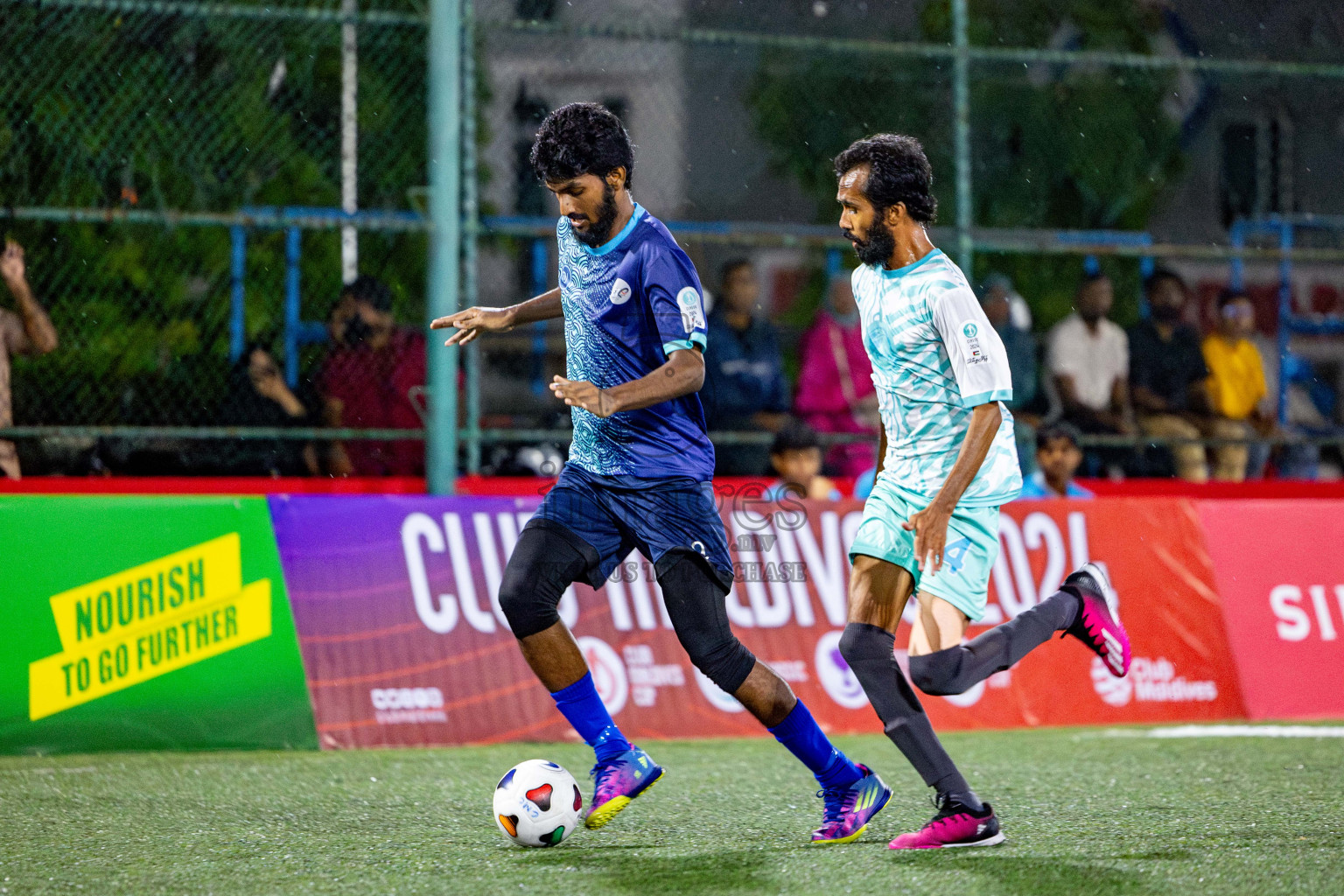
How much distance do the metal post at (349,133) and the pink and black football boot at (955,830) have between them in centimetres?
521

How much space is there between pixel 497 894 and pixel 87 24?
5.99 metres

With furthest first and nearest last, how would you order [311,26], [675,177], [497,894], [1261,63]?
[675,177] < [1261,63] < [311,26] < [497,894]

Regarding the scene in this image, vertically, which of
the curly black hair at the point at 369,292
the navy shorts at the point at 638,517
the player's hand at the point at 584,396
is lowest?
the navy shorts at the point at 638,517

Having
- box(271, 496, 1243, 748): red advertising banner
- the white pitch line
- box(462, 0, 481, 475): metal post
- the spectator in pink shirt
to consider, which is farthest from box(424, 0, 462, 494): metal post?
the white pitch line

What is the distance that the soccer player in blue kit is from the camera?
4.79 metres

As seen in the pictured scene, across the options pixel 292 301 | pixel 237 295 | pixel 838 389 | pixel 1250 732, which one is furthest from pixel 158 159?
pixel 1250 732

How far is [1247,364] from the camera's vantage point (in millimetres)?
11008

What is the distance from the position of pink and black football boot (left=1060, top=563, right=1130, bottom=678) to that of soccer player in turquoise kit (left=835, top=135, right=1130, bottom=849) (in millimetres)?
423

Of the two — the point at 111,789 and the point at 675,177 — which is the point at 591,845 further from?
the point at 675,177

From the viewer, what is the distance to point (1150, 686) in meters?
8.46

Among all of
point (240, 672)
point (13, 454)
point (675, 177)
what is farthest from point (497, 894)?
point (675, 177)

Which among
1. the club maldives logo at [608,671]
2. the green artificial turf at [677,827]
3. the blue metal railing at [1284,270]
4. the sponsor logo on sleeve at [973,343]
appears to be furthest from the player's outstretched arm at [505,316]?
the blue metal railing at [1284,270]

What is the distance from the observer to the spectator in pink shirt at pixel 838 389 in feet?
31.2

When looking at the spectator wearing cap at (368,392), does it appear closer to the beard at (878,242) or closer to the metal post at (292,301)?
Answer: the metal post at (292,301)
